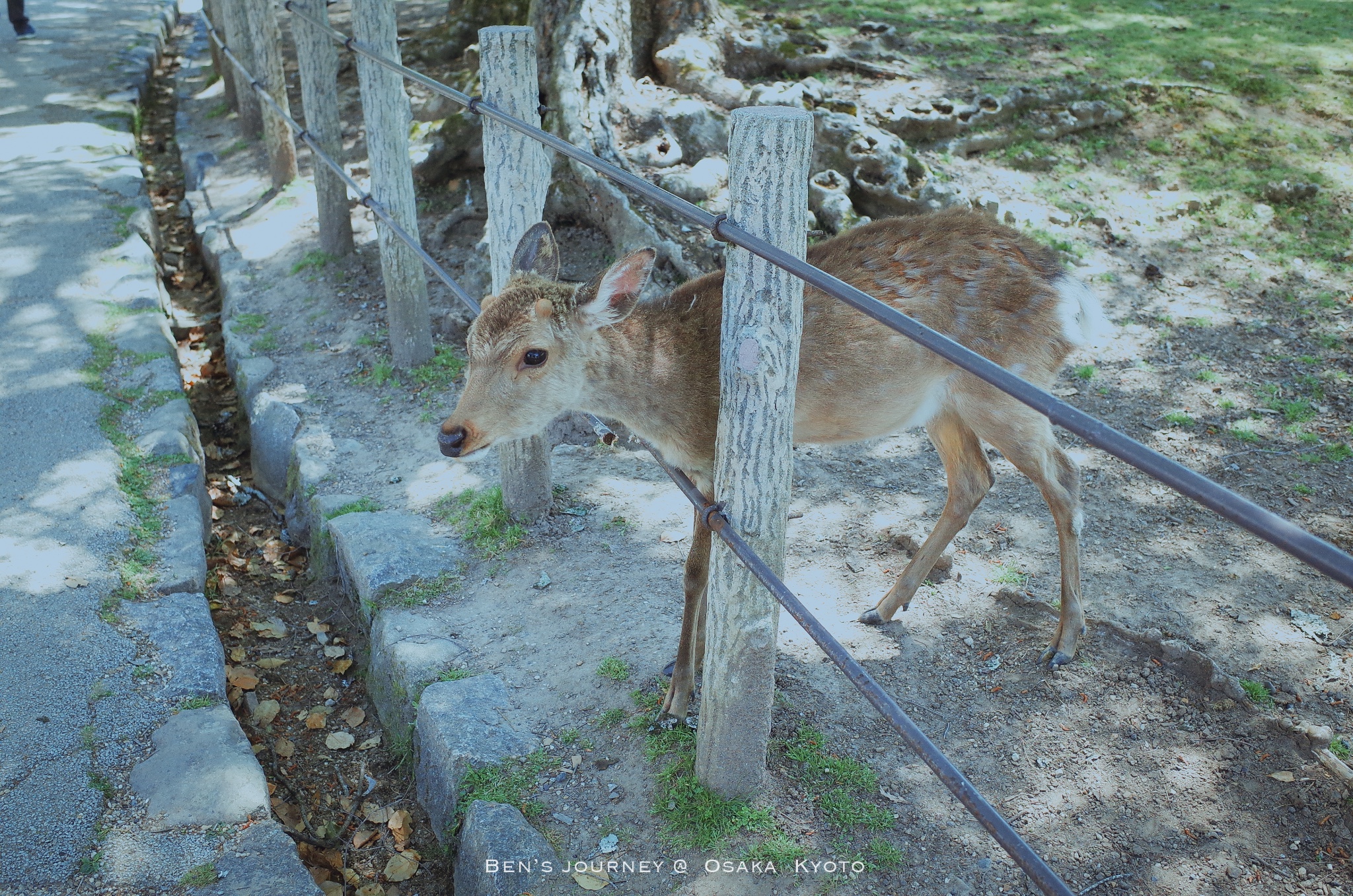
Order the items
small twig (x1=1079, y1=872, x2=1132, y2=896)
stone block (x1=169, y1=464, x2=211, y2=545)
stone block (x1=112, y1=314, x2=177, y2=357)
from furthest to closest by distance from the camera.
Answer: stone block (x1=112, y1=314, x2=177, y2=357)
stone block (x1=169, y1=464, x2=211, y2=545)
small twig (x1=1079, y1=872, x2=1132, y2=896)

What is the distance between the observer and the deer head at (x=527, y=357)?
3379mm

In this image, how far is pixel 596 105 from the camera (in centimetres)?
689

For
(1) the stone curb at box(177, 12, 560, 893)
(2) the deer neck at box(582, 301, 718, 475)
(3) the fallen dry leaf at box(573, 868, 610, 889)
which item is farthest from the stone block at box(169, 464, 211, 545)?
(3) the fallen dry leaf at box(573, 868, 610, 889)

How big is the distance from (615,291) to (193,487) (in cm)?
319

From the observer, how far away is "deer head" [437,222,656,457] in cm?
338

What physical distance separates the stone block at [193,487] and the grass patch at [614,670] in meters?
2.48

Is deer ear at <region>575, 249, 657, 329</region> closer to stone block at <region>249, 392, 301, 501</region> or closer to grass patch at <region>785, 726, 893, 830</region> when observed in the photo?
grass patch at <region>785, 726, 893, 830</region>

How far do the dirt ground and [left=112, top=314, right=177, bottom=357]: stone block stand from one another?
0.60 meters

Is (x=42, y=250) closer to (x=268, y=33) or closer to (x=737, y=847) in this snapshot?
(x=268, y=33)

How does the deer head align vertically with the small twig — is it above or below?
above

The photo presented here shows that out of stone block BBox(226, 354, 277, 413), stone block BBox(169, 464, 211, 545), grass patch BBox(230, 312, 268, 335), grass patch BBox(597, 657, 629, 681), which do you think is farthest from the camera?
grass patch BBox(230, 312, 268, 335)

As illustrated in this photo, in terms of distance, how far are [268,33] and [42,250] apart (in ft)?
9.00

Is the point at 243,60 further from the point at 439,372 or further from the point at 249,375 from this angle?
the point at 439,372

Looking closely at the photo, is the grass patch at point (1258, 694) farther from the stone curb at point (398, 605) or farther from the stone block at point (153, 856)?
the stone block at point (153, 856)
